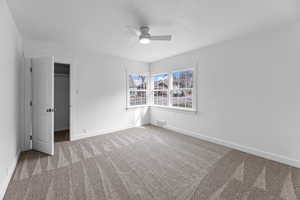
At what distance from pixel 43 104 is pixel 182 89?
3685 mm

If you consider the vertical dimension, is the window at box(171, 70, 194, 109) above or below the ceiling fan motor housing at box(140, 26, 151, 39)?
below

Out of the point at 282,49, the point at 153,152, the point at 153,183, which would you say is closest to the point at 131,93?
the point at 153,152

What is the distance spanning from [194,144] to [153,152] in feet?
3.75

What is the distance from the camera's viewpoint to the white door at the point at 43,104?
285 centimetres

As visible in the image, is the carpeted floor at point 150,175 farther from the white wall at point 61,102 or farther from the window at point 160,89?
the window at point 160,89

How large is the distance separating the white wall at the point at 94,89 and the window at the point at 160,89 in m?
0.93

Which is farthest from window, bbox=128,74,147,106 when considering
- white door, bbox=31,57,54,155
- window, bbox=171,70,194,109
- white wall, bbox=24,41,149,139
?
white door, bbox=31,57,54,155

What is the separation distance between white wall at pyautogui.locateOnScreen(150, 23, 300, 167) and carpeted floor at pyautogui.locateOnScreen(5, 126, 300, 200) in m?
0.36

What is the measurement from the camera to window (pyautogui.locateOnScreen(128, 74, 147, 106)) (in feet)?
16.3

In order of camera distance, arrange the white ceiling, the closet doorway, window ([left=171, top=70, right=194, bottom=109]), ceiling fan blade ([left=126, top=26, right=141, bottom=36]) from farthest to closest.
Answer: the closet doorway, window ([left=171, top=70, right=194, bottom=109]), ceiling fan blade ([left=126, top=26, right=141, bottom=36]), the white ceiling

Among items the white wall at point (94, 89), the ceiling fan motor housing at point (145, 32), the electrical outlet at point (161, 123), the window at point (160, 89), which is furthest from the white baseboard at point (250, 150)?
the ceiling fan motor housing at point (145, 32)

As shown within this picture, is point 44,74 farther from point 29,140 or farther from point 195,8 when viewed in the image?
point 195,8

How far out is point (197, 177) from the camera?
2107 mm

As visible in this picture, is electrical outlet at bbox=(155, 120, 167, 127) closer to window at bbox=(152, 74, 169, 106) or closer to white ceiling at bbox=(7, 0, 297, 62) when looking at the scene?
window at bbox=(152, 74, 169, 106)
